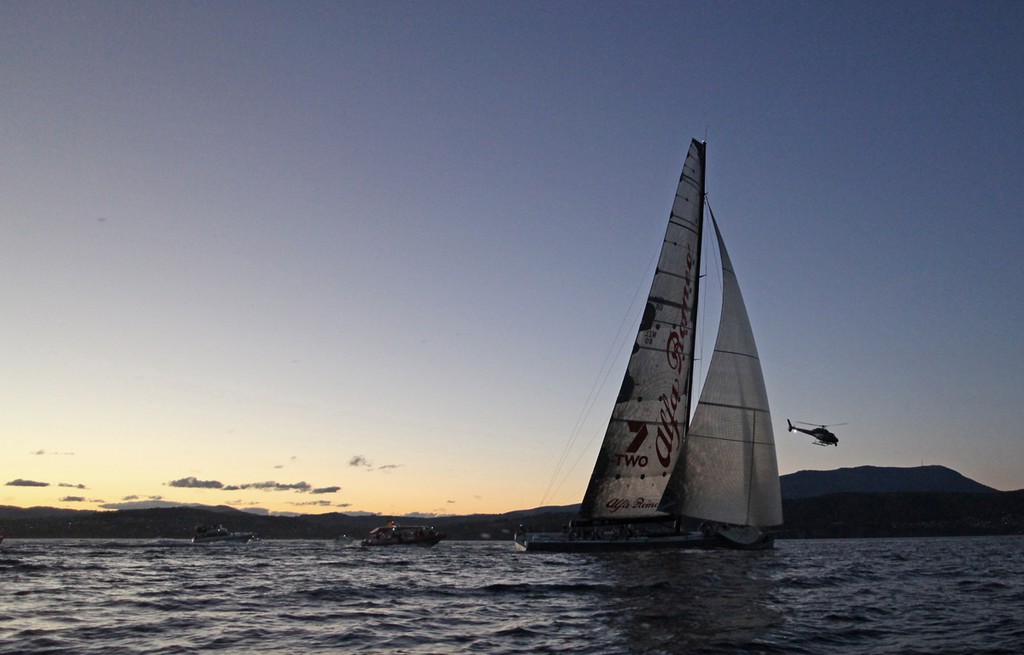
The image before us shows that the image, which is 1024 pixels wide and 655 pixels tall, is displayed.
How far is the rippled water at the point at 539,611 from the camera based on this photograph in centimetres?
1842

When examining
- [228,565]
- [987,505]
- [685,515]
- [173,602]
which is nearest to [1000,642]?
[173,602]

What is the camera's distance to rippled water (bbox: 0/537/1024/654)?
18.4m

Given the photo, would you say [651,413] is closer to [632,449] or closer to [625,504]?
[632,449]

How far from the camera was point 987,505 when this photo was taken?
181 m

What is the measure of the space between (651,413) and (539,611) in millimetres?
26564

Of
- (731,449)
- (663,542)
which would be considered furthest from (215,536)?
(731,449)

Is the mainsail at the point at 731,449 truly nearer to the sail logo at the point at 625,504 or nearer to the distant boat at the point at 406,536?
the sail logo at the point at 625,504

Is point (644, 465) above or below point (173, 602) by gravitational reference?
above

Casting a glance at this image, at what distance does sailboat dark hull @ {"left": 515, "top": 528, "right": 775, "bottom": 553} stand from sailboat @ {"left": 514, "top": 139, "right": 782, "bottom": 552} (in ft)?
0.22

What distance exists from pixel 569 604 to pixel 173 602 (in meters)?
14.6

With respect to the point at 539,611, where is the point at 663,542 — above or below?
above

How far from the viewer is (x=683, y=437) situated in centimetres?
5050

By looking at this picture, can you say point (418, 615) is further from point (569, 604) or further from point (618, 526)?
point (618, 526)

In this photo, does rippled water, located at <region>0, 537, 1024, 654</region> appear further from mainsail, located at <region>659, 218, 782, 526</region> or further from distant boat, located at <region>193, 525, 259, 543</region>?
distant boat, located at <region>193, 525, 259, 543</region>
